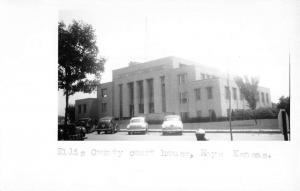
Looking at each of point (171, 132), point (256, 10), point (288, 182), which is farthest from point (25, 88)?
point (288, 182)

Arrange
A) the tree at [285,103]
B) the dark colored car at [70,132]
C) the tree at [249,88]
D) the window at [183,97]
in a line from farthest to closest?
the window at [183,97]
the dark colored car at [70,132]
the tree at [249,88]
the tree at [285,103]

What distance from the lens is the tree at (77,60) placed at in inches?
170

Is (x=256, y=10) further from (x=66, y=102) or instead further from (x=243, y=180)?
(x=66, y=102)

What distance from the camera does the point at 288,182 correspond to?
11.1 feet

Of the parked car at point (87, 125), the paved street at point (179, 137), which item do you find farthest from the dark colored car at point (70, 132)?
the paved street at point (179, 137)

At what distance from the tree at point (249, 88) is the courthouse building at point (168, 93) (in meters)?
0.07

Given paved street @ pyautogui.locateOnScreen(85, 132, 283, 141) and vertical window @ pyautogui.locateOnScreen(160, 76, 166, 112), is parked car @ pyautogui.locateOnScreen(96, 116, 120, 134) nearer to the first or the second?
paved street @ pyautogui.locateOnScreen(85, 132, 283, 141)

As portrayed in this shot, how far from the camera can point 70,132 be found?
414 cm

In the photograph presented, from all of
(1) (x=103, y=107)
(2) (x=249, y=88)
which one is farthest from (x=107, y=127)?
(2) (x=249, y=88)

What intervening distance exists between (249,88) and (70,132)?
271cm

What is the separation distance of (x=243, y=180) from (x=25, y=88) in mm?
3281

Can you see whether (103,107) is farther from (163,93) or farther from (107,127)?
(163,93)

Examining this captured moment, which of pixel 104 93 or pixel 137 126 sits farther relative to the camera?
pixel 104 93

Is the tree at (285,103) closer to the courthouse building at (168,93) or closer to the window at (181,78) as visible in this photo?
the courthouse building at (168,93)
